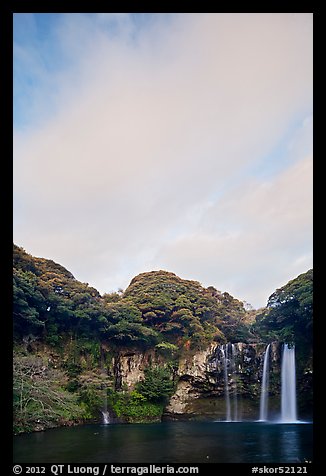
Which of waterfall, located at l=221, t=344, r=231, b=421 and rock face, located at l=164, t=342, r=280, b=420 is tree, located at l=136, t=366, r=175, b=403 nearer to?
Answer: rock face, located at l=164, t=342, r=280, b=420

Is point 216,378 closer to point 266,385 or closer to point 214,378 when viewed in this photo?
point 214,378

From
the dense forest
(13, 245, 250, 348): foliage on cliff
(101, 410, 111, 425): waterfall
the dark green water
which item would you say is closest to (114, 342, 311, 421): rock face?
the dense forest

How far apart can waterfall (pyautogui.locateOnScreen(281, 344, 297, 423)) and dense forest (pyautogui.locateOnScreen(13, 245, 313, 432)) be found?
0.25 meters

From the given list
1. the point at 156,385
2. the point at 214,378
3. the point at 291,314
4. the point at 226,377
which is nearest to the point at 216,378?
the point at 214,378

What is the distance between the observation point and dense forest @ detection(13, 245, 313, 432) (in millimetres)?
6262

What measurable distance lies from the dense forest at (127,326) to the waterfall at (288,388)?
0.81 feet

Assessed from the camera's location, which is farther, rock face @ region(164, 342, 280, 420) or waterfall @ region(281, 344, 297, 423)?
rock face @ region(164, 342, 280, 420)

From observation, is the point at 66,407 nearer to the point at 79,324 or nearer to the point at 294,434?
the point at 79,324

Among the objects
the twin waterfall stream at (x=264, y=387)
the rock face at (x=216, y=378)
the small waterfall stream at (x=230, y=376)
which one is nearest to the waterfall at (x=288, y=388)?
the twin waterfall stream at (x=264, y=387)

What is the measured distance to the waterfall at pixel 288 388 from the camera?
6.64m

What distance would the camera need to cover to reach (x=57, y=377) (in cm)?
569

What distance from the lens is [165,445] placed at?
4.21 m

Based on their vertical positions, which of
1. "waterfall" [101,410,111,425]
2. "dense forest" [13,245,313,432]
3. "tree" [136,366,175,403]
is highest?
"dense forest" [13,245,313,432]

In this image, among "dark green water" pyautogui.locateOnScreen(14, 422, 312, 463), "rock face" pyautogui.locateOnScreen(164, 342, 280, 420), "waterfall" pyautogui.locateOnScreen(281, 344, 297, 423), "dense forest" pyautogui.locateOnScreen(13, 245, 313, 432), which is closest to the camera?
"dark green water" pyautogui.locateOnScreen(14, 422, 312, 463)
